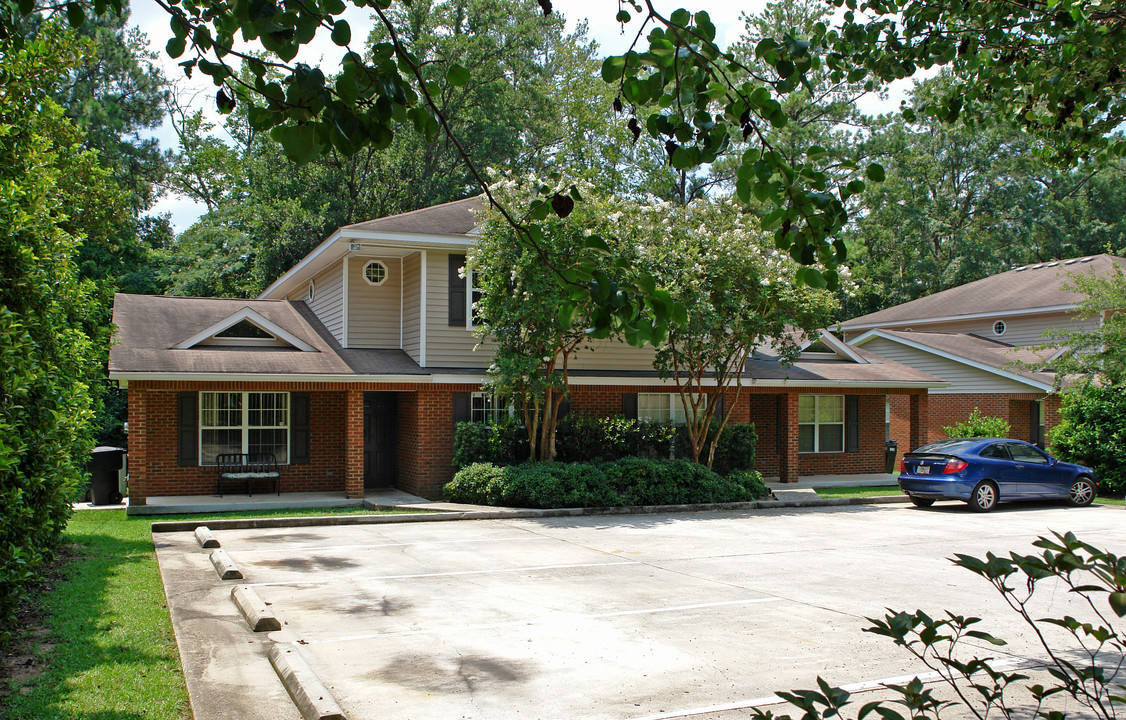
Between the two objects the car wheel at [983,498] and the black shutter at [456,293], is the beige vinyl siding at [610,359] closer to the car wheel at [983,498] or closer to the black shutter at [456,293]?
the black shutter at [456,293]

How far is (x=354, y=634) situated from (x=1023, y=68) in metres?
7.38

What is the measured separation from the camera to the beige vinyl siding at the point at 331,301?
2067 cm

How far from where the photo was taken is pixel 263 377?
57.3 ft

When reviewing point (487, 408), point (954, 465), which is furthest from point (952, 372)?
point (487, 408)

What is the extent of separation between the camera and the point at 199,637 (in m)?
7.52

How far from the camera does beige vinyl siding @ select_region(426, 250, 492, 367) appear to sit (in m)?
19.3

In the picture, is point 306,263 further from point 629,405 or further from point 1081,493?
point 1081,493

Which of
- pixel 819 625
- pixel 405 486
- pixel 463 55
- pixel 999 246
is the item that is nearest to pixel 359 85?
pixel 819 625

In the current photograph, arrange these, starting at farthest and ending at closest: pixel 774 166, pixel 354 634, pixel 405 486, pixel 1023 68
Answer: pixel 405 486 → pixel 354 634 → pixel 1023 68 → pixel 774 166

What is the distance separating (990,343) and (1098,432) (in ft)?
34.9

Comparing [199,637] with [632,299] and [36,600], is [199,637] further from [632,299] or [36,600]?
[632,299]

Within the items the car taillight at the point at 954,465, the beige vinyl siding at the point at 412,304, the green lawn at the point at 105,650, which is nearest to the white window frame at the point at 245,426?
the beige vinyl siding at the point at 412,304

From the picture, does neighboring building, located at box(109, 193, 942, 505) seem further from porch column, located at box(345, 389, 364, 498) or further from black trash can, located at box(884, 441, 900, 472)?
black trash can, located at box(884, 441, 900, 472)

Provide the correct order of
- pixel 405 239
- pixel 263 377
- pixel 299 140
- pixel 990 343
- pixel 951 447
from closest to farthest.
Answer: pixel 299 140, pixel 263 377, pixel 405 239, pixel 951 447, pixel 990 343
